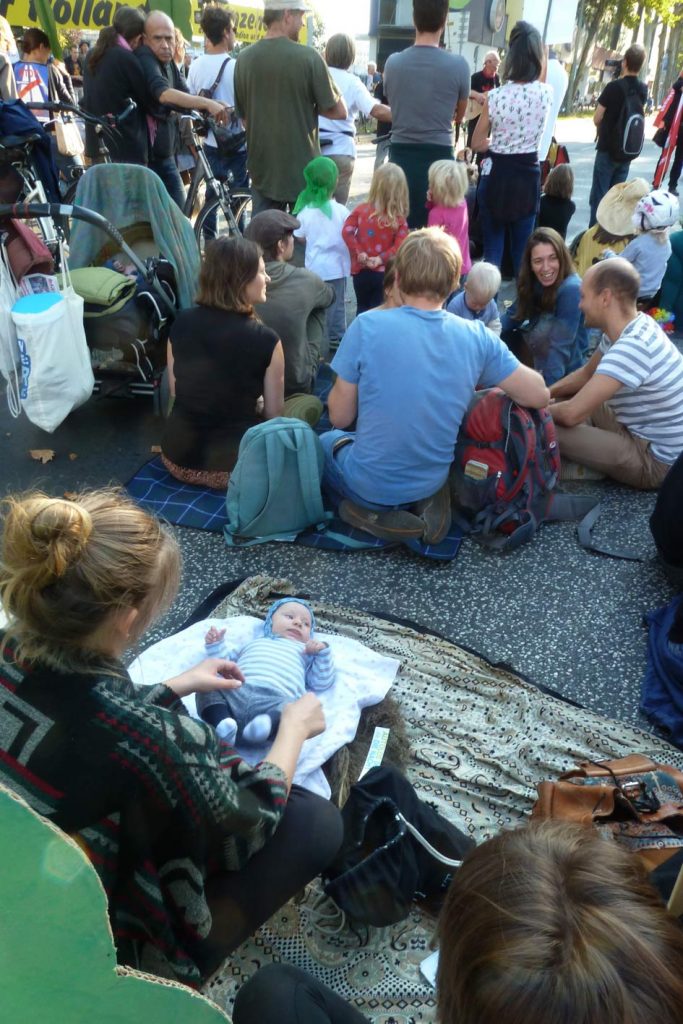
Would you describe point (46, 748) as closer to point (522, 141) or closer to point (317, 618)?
point (317, 618)

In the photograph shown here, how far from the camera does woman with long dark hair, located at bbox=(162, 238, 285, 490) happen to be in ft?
→ 11.4

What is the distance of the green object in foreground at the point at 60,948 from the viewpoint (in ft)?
1.62

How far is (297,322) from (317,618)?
5.93ft

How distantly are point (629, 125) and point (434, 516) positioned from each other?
5.53 meters

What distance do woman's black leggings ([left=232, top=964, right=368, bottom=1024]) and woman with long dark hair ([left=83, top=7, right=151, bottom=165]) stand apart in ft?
18.5

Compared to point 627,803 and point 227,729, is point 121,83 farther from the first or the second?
point 627,803

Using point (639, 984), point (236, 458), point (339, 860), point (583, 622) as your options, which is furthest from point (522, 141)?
point (639, 984)

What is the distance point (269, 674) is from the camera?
230cm

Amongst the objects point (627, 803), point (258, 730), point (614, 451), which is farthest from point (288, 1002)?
point (614, 451)

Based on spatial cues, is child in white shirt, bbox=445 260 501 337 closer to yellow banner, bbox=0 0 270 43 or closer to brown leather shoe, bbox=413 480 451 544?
brown leather shoe, bbox=413 480 451 544

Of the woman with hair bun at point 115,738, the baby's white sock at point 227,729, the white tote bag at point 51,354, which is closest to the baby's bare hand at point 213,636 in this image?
the baby's white sock at point 227,729

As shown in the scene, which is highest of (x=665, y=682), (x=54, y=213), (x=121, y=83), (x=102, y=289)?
(x=121, y=83)

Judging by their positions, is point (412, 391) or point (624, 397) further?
point (624, 397)

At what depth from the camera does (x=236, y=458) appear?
12.2ft
